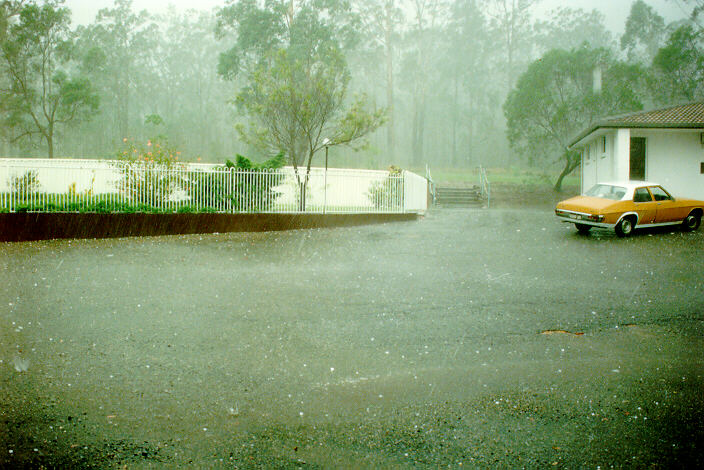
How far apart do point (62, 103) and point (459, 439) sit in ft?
132

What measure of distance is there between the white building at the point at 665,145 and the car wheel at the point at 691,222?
176 inches

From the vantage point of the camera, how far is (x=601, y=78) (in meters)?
36.1

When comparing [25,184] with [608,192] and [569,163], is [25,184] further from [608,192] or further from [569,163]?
[569,163]

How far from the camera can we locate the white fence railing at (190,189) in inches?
572

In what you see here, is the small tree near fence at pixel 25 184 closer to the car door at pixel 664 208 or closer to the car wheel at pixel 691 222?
the car door at pixel 664 208

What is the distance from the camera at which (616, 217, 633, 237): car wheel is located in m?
15.0

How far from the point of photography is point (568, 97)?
3644 cm

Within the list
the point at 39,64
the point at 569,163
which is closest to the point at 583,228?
the point at 569,163

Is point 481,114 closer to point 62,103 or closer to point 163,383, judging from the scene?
point 62,103

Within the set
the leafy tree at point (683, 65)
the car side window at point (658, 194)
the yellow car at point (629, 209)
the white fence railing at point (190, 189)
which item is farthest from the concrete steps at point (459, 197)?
the leafy tree at point (683, 65)

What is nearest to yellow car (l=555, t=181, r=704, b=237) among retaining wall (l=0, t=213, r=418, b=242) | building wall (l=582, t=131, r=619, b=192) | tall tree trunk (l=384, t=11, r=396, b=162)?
building wall (l=582, t=131, r=619, b=192)

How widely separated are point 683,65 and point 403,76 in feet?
86.9

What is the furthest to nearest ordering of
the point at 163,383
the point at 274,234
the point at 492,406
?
the point at 274,234 < the point at 163,383 < the point at 492,406

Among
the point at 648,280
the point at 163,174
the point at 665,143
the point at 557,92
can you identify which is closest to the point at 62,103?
the point at 163,174
